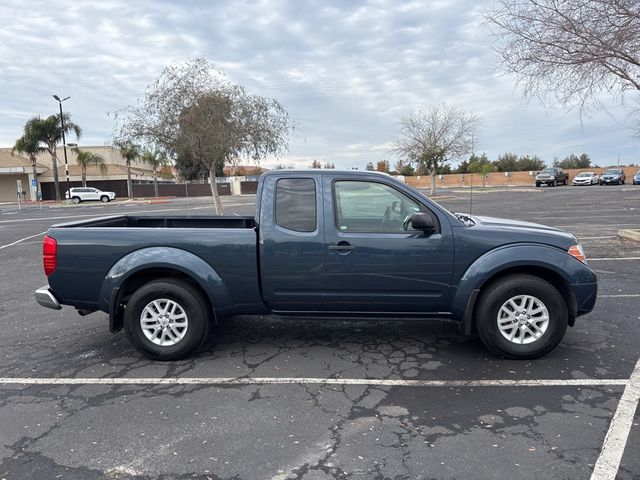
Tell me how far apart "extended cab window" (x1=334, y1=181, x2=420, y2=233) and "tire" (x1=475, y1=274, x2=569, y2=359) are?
109 cm

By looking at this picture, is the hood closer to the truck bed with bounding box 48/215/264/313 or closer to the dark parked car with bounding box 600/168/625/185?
the truck bed with bounding box 48/215/264/313

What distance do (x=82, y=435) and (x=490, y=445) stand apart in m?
2.85

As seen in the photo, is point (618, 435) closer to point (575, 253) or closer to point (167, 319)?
point (575, 253)

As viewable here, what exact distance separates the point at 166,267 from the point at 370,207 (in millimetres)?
2085

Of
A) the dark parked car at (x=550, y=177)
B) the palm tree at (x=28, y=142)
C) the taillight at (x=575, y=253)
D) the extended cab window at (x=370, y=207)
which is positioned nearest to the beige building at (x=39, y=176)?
the palm tree at (x=28, y=142)

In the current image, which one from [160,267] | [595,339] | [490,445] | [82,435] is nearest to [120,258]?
[160,267]

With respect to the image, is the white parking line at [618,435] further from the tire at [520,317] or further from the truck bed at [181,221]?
the truck bed at [181,221]

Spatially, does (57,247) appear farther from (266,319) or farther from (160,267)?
(266,319)

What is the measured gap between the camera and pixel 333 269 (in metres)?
4.52

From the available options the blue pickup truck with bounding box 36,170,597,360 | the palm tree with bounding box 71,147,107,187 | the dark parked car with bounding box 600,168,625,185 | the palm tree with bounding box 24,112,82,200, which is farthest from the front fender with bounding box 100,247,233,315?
Answer: the palm tree with bounding box 71,147,107,187

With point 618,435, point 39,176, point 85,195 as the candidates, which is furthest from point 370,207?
point 39,176

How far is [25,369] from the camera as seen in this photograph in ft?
15.0

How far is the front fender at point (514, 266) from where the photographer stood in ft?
14.4

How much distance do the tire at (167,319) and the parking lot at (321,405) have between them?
173 millimetres
